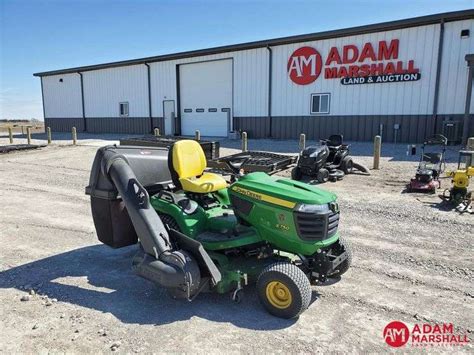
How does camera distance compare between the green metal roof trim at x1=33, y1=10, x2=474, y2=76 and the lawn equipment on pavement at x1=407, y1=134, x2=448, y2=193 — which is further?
the green metal roof trim at x1=33, y1=10, x2=474, y2=76

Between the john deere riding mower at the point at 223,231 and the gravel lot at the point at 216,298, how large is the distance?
22 cm

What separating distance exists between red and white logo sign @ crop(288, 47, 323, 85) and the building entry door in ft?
25.7

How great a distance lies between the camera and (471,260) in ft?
13.2

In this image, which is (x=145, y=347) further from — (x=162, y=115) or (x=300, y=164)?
(x=162, y=115)

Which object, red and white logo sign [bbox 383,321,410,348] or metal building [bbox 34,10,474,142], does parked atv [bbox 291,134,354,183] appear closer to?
red and white logo sign [bbox 383,321,410,348]

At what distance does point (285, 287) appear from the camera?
9.45ft

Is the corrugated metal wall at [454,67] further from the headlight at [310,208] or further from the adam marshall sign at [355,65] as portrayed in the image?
the headlight at [310,208]

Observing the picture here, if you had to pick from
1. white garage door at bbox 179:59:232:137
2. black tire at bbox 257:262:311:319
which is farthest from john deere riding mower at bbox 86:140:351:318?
white garage door at bbox 179:59:232:137

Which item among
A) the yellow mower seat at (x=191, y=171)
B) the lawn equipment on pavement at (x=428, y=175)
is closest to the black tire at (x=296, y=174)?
the lawn equipment on pavement at (x=428, y=175)

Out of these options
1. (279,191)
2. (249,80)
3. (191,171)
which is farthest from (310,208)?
(249,80)

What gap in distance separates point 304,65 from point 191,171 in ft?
47.2

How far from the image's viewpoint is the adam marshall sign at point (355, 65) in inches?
567

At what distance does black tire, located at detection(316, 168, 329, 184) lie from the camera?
823 centimetres

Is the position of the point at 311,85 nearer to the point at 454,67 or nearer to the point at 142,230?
the point at 454,67
